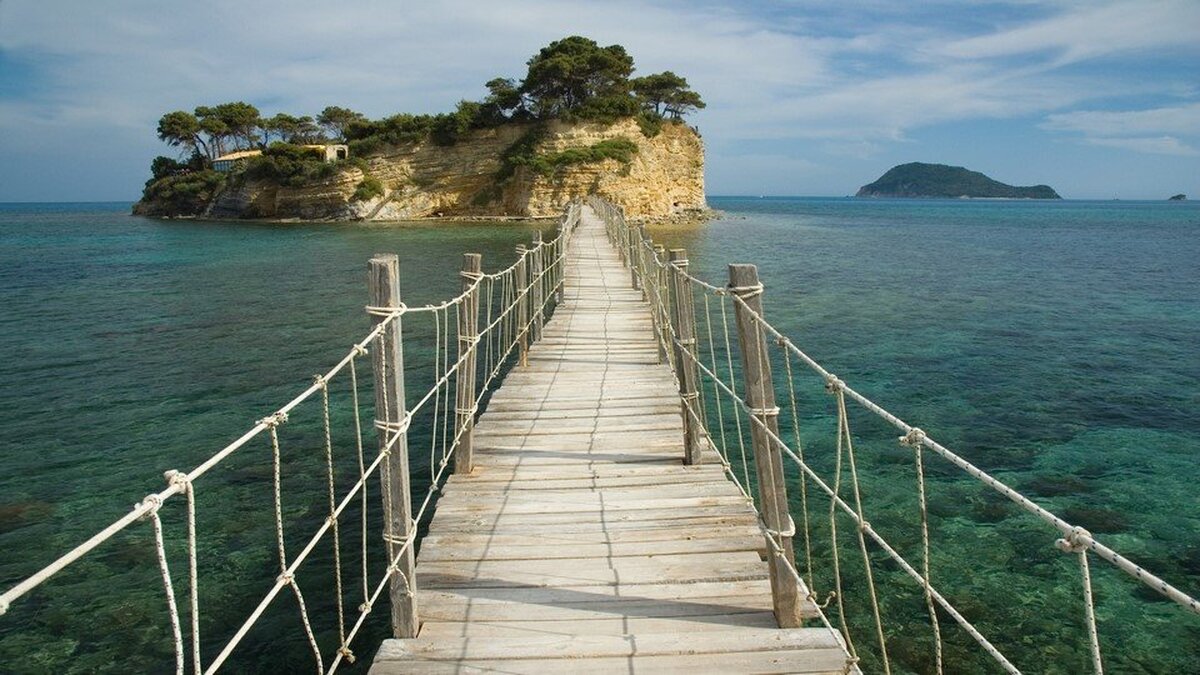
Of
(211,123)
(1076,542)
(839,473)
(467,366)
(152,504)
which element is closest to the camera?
(1076,542)

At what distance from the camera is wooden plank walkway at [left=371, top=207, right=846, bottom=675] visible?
300cm

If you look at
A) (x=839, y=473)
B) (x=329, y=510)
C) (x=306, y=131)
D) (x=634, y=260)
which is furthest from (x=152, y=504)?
(x=306, y=131)

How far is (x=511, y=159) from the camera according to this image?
47.1m

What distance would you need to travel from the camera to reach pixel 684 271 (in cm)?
561

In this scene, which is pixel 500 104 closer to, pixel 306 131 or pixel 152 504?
pixel 306 131

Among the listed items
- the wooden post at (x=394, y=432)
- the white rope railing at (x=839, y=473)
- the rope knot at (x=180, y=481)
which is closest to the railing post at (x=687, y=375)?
the white rope railing at (x=839, y=473)

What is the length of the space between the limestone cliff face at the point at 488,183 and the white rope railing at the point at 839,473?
31.1m

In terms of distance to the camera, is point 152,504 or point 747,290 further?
point 747,290

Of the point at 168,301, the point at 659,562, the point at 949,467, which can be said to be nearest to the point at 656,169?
the point at 168,301

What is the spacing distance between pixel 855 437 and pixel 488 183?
44.0 meters

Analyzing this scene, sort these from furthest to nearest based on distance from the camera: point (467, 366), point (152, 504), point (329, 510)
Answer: point (329, 510) < point (467, 366) < point (152, 504)

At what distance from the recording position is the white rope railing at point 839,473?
157 cm

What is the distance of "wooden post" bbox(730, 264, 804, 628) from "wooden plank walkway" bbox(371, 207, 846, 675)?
138 mm

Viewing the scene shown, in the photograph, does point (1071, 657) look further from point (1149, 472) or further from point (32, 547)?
point (32, 547)
